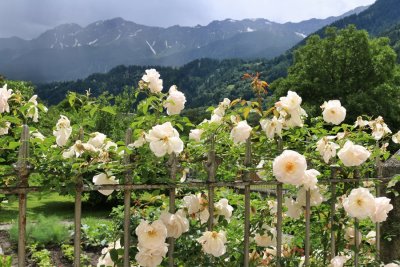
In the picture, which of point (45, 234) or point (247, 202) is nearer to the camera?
point (247, 202)

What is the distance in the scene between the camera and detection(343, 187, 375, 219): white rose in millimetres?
2479

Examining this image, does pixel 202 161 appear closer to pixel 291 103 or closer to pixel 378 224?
pixel 291 103

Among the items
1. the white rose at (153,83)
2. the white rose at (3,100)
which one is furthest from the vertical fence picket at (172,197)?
the white rose at (3,100)

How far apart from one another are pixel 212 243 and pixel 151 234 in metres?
0.30

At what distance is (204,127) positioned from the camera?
234cm

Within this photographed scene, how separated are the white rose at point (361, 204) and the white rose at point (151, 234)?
3.48 ft

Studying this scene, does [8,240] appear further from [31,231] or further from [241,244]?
[241,244]

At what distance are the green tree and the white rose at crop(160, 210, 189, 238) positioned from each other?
22588 millimetres

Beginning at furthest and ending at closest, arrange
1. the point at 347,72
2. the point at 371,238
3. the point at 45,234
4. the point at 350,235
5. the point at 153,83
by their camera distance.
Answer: the point at 347,72
the point at 45,234
the point at 371,238
the point at 350,235
the point at 153,83

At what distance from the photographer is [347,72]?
2570cm

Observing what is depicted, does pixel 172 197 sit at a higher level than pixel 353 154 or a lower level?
lower

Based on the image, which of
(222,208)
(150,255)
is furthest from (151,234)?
(222,208)

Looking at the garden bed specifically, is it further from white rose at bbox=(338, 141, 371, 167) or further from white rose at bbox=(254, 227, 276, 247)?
white rose at bbox=(338, 141, 371, 167)

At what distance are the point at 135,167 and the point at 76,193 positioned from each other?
29 centimetres
